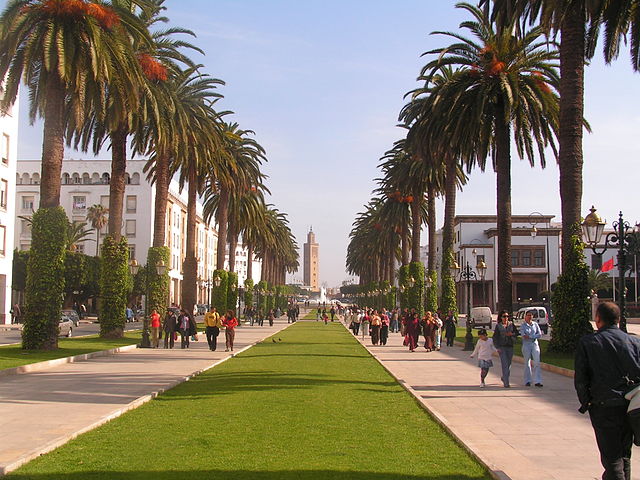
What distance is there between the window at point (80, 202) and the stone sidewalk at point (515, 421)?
3232 inches

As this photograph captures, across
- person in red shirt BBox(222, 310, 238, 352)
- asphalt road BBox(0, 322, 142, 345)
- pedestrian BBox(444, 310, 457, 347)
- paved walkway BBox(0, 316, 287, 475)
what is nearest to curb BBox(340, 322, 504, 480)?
paved walkway BBox(0, 316, 287, 475)

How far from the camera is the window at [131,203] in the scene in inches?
3804

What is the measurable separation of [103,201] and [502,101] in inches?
3009

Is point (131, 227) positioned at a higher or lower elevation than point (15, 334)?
higher

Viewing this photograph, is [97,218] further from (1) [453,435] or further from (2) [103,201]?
(1) [453,435]

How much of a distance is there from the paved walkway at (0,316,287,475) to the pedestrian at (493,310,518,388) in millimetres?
7953

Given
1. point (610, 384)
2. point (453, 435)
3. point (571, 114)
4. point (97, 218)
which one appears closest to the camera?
point (610, 384)

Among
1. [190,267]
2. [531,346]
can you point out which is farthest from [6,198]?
[531,346]

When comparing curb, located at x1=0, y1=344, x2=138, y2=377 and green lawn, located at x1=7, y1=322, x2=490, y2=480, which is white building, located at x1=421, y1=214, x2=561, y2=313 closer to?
curb, located at x1=0, y1=344, x2=138, y2=377

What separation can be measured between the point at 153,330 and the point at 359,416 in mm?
23244

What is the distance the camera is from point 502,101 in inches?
1252

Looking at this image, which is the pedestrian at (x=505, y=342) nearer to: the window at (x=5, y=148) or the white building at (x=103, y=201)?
the window at (x=5, y=148)

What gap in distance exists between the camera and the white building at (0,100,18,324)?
5606cm

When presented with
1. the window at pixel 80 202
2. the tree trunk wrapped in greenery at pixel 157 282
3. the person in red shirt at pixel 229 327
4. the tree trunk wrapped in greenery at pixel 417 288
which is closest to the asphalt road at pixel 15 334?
the tree trunk wrapped in greenery at pixel 157 282
